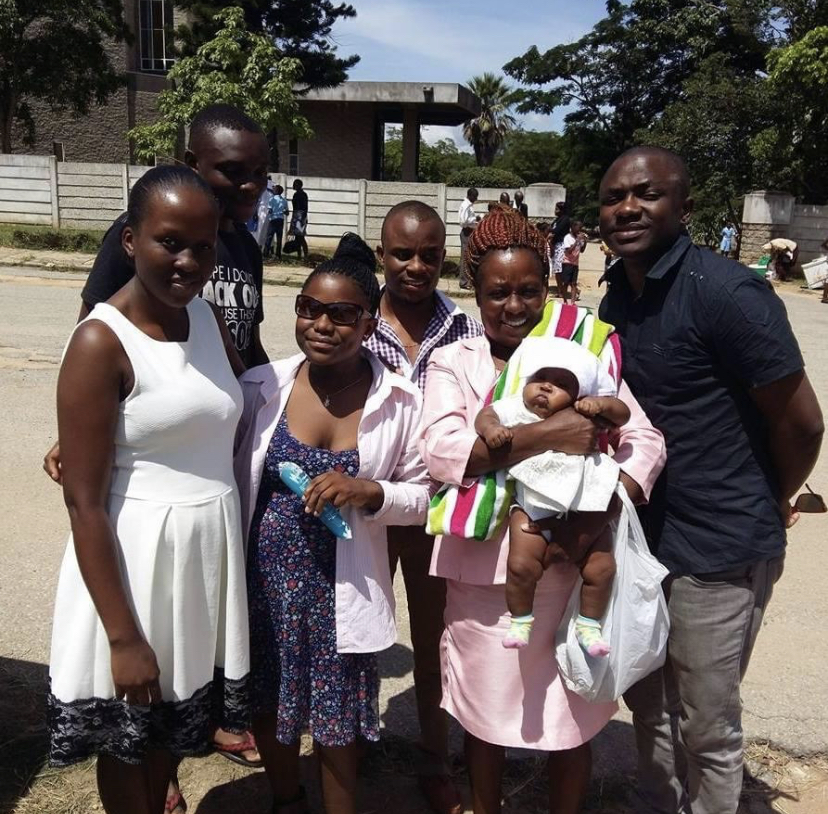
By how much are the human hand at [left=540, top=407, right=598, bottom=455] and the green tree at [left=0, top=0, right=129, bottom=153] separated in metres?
23.7

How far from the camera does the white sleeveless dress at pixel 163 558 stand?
193 cm

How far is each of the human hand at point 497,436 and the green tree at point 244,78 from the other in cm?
1658

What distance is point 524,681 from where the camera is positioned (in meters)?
2.22

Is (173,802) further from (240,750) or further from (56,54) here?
(56,54)

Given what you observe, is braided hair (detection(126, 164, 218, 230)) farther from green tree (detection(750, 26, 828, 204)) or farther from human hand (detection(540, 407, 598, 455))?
green tree (detection(750, 26, 828, 204))

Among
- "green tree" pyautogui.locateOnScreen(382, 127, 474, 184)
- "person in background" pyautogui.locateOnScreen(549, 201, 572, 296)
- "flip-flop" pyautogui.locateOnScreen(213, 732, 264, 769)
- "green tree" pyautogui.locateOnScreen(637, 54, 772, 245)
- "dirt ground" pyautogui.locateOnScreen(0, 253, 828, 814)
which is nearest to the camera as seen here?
"dirt ground" pyautogui.locateOnScreen(0, 253, 828, 814)

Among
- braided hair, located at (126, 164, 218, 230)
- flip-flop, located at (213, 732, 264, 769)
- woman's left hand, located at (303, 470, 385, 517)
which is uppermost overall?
braided hair, located at (126, 164, 218, 230)

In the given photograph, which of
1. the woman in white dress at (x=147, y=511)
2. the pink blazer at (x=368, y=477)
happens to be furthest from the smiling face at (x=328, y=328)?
the woman in white dress at (x=147, y=511)

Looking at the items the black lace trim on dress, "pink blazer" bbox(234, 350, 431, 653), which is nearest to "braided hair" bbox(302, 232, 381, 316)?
"pink blazer" bbox(234, 350, 431, 653)

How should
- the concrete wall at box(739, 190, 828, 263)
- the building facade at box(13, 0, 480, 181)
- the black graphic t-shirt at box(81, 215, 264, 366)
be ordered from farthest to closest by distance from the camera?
1. the building facade at box(13, 0, 480, 181)
2. the concrete wall at box(739, 190, 828, 263)
3. the black graphic t-shirt at box(81, 215, 264, 366)

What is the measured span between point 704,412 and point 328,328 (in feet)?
3.57

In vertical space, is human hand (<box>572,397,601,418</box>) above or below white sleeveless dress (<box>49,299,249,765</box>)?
above

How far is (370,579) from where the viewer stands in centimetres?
227

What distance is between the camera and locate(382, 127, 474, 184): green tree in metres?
48.0
